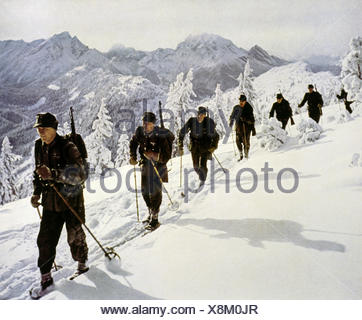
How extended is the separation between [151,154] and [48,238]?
2.20m

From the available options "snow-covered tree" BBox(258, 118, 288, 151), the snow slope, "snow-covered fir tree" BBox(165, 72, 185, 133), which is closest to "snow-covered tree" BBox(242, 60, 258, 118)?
"snow-covered fir tree" BBox(165, 72, 185, 133)

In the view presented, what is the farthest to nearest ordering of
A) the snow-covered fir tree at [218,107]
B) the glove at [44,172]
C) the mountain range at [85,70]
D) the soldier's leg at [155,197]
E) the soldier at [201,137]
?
the snow-covered fir tree at [218,107], the mountain range at [85,70], the soldier at [201,137], the soldier's leg at [155,197], the glove at [44,172]

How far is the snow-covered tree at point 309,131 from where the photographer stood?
26.0 feet

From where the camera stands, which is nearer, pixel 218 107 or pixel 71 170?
pixel 71 170

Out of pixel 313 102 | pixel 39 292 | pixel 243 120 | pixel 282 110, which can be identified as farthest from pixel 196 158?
pixel 313 102

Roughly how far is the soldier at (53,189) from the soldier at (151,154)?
5.16ft

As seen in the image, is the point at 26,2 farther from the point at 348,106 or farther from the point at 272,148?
the point at 348,106

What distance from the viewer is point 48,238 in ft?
10.1

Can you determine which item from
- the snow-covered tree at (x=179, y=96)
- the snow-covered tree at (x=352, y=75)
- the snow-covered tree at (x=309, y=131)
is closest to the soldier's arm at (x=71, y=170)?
the snow-covered tree at (x=309, y=131)

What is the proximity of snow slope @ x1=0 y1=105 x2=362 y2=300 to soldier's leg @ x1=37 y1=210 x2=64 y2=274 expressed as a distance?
0.30 m

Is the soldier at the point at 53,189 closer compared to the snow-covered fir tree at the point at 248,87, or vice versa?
the soldier at the point at 53,189

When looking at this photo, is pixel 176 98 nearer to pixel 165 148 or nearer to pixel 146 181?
pixel 165 148

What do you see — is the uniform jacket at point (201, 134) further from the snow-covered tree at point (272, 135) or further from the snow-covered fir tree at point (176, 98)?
the snow-covered fir tree at point (176, 98)
